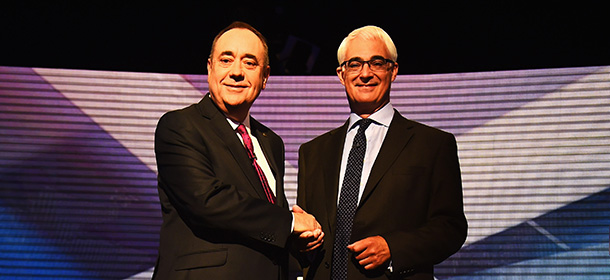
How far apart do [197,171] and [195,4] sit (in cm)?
317

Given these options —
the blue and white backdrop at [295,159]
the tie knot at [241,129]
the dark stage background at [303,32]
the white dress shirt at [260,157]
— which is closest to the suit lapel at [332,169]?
the white dress shirt at [260,157]

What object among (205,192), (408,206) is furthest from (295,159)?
(205,192)

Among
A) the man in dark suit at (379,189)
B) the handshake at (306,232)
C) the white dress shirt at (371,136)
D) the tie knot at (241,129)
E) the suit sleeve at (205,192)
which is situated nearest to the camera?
the suit sleeve at (205,192)

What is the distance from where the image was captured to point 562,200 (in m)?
3.64

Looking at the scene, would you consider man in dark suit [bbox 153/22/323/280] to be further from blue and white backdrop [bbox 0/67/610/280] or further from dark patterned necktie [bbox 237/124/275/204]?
blue and white backdrop [bbox 0/67/610/280]

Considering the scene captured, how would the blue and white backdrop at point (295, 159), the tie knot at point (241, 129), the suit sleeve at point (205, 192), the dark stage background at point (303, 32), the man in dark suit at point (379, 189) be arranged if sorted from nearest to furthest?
→ the suit sleeve at point (205, 192) → the man in dark suit at point (379, 189) → the tie knot at point (241, 129) → the blue and white backdrop at point (295, 159) → the dark stage background at point (303, 32)

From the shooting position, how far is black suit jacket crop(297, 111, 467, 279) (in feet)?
7.02

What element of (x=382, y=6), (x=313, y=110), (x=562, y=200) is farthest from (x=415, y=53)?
(x=562, y=200)

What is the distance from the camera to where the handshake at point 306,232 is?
2.04 meters

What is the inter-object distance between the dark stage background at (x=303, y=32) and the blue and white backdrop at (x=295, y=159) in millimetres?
669

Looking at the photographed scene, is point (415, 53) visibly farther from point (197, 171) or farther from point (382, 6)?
point (197, 171)

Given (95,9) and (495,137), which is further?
(95,9)

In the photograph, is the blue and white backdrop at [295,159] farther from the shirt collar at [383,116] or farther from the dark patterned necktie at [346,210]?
the dark patterned necktie at [346,210]

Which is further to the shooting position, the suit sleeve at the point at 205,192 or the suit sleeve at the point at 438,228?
the suit sleeve at the point at 438,228
